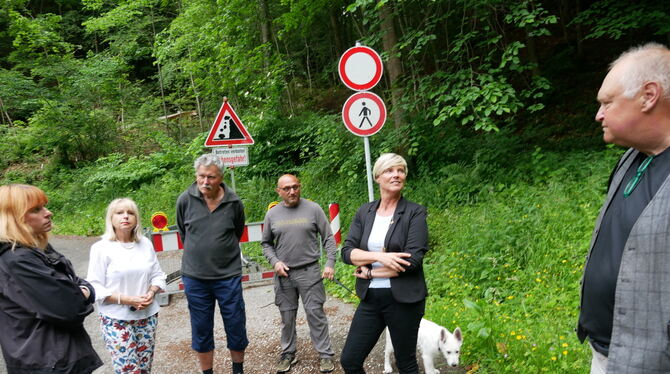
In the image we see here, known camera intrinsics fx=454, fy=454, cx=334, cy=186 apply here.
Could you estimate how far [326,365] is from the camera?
442 centimetres

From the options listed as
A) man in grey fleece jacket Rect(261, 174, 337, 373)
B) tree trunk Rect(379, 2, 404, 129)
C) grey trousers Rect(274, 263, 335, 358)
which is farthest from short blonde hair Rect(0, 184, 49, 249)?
tree trunk Rect(379, 2, 404, 129)

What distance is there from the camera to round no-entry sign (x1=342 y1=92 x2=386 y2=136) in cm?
513

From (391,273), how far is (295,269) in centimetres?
170

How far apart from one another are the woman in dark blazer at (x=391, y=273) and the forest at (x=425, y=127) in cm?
115

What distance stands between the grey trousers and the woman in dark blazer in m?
1.30

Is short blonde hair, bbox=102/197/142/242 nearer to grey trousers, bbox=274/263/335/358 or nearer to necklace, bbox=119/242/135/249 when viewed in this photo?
necklace, bbox=119/242/135/249

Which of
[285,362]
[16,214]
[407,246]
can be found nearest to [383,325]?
[407,246]

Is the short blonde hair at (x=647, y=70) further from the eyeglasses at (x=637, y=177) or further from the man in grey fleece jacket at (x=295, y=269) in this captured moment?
the man in grey fleece jacket at (x=295, y=269)

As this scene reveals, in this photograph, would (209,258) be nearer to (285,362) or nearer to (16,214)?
(285,362)

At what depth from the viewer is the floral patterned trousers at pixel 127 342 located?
343cm

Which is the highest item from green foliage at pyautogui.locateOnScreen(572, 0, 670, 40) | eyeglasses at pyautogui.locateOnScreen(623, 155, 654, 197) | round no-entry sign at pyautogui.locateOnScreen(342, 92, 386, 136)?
green foliage at pyautogui.locateOnScreen(572, 0, 670, 40)

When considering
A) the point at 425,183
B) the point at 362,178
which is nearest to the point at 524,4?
the point at 425,183

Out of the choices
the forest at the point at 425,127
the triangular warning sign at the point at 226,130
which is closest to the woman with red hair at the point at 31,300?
the forest at the point at 425,127

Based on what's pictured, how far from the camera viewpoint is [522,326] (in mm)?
4250
